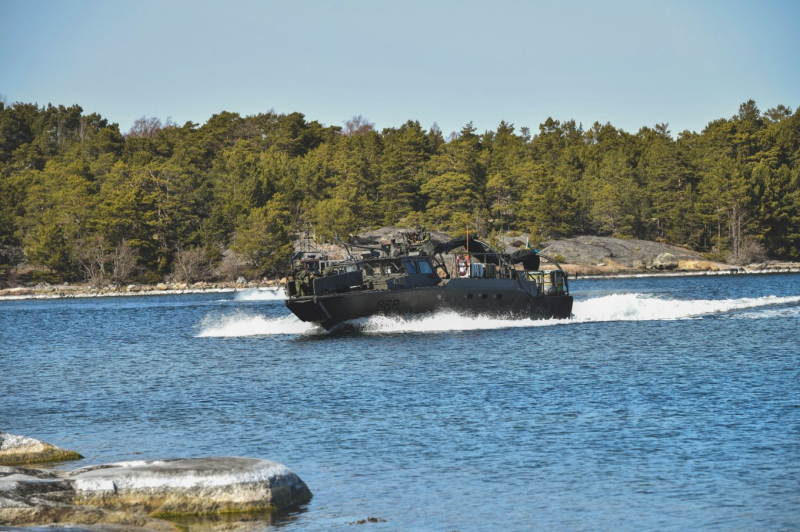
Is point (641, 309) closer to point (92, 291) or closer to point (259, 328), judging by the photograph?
Result: point (259, 328)

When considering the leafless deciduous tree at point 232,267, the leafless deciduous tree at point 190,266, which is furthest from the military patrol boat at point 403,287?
the leafless deciduous tree at point 232,267

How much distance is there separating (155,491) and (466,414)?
11753 millimetres

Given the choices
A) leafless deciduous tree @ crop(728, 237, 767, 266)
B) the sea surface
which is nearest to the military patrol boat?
the sea surface

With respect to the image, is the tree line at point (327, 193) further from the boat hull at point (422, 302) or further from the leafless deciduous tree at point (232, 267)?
the boat hull at point (422, 302)

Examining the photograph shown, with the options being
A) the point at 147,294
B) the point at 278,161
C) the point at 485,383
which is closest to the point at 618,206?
the point at 278,161

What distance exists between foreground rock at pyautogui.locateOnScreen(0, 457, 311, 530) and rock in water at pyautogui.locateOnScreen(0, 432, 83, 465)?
3542mm

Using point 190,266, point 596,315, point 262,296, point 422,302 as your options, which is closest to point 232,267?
point 190,266

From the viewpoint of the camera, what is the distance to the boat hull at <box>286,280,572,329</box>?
4575 cm

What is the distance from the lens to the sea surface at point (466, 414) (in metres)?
16.2

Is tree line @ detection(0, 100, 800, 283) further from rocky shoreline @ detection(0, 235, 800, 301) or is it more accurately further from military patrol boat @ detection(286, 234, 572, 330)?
military patrol boat @ detection(286, 234, 572, 330)

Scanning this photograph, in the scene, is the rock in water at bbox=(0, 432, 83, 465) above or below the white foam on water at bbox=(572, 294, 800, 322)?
below

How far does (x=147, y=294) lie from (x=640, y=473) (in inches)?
4637

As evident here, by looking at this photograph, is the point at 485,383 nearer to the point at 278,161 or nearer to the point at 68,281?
the point at 68,281

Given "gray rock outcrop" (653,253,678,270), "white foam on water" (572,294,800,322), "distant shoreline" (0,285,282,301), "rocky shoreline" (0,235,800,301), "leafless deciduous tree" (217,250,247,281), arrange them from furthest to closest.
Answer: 1. "gray rock outcrop" (653,253,678,270)
2. "leafless deciduous tree" (217,250,247,281)
3. "rocky shoreline" (0,235,800,301)
4. "distant shoreline" (0,285,282,301)
5. "white foam on water" (572,294,800,322)
